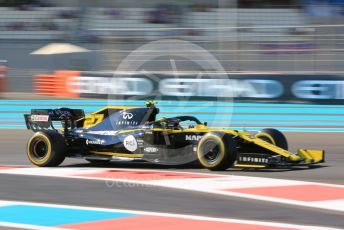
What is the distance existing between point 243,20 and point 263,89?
269 inches

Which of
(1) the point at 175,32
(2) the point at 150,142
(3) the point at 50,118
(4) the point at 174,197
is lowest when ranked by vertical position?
(4) the point at 174,197

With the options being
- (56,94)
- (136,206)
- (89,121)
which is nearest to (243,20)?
(56,94)

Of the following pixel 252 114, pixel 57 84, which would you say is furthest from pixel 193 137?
pixel 57 84

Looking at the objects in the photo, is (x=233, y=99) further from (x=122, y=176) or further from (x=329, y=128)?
(x=122, y=176)

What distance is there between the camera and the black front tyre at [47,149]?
8844 mm

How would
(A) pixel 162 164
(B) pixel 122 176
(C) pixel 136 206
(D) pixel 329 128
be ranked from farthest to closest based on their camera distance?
(D) pixel 329 128 < (A) pixel 162 164 < (B) pixel 122 176 < (C) pixel 136 206

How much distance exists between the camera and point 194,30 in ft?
63.4

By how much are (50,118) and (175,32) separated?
37.6 ft

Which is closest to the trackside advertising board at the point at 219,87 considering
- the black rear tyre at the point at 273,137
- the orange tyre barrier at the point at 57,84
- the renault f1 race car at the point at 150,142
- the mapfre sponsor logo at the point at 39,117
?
the orange tyre barrier at the point at 57,84

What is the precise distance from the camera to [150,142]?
28.1 ft

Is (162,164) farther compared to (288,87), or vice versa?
(288,87)

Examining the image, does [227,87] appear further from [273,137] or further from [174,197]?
[174,197]

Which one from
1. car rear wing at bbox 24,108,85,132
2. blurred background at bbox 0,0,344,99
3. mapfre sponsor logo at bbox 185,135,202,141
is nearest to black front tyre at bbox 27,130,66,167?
car rear wing at bbox 24,108,85,132

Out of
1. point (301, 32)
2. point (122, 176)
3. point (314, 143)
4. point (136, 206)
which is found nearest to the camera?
point (136, 206)
